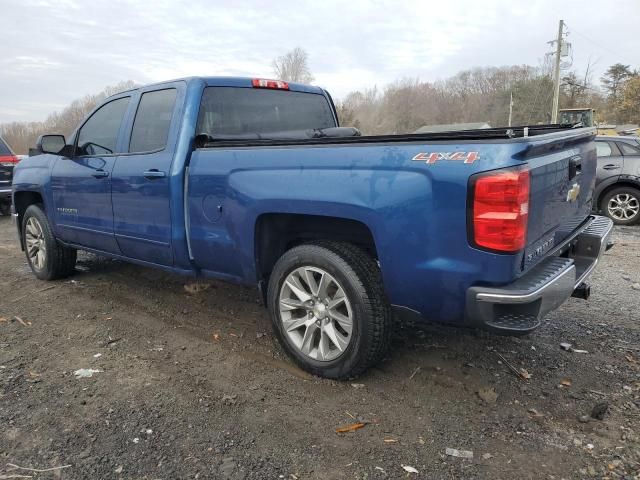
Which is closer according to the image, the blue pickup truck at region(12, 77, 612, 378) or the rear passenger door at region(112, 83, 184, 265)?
the blue pickup truck at region(12, 77, 612, 378)

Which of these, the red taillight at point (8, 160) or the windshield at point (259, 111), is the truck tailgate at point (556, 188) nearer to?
the windshield at point (259, 111)

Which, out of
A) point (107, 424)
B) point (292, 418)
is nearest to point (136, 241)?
point (107, 424)

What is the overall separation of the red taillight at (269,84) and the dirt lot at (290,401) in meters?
1.98

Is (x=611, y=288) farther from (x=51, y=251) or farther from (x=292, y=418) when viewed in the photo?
(x=51, y=251)

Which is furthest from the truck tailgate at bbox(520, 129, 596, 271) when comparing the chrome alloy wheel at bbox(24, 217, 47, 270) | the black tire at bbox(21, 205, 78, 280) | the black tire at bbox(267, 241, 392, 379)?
the chrome alloy wheel at bbox(24, 217, 47, 270)

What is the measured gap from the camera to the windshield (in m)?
4.11

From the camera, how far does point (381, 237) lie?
9.28 feet

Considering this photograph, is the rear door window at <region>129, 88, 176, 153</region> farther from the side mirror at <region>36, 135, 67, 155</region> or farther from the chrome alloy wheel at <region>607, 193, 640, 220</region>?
the chrome alloy wheel at <region>607, 193, 640, 220</region>

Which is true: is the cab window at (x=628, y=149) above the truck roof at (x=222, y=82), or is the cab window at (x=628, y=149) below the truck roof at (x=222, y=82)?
below

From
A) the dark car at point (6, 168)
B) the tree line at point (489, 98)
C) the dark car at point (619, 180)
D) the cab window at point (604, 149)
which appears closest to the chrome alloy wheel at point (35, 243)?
the dark car at point (6, 168)

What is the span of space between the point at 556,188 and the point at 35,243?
17.9ft

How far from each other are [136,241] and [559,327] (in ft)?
11.5

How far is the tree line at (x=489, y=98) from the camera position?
57.8 metres

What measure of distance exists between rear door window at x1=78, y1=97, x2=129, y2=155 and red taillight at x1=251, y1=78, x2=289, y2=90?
3.89ft
